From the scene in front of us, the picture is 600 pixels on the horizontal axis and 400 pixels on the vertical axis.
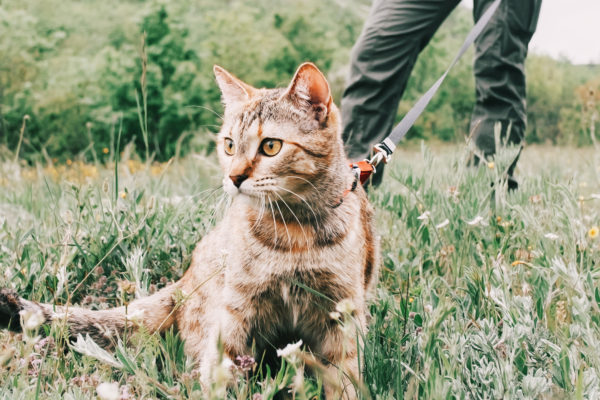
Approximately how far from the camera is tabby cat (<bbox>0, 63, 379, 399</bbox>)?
5.75 feet

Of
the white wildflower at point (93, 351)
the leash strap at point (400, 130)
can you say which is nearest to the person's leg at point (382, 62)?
the leash strap at point (400, 130)

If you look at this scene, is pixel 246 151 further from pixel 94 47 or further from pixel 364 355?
pixel 94 47

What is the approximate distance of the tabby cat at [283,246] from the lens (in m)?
1.75

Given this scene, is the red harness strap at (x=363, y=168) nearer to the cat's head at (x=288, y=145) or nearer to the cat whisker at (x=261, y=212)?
the cat's head at (x=288, y=145)

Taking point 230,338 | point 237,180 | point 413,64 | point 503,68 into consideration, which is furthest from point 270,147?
point 503,68

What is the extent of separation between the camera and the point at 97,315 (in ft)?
6.44

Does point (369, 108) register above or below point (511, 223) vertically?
above

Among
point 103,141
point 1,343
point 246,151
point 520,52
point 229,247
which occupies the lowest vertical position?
point 103,141

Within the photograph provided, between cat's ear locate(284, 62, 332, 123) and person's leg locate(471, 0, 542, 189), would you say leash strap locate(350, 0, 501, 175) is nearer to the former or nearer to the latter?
cat's ear locate(284, 62, 332, 123)

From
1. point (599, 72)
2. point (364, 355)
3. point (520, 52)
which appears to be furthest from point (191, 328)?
point (599, 72)

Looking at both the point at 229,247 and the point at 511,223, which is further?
the point at 511,223

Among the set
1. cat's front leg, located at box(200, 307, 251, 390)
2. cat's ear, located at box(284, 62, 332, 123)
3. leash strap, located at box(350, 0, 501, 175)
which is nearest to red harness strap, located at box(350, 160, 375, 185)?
leash strap, located at box(350, 0, 501, 175)

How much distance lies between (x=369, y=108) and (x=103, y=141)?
12832mm

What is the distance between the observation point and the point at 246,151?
183 centimetres
